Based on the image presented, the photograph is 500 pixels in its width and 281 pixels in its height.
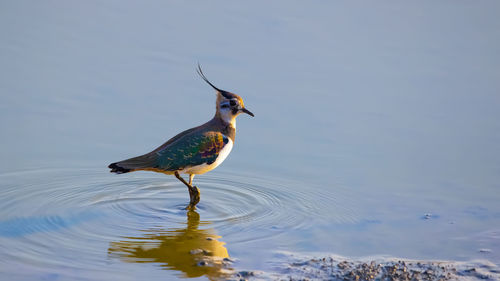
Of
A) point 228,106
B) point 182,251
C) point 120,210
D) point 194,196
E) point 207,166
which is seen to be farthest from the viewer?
point 228,106

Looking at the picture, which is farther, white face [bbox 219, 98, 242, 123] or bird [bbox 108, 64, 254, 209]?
white face [bbox 219, 98, 242, 123]

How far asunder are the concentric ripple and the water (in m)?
0.03

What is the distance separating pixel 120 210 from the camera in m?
8.19

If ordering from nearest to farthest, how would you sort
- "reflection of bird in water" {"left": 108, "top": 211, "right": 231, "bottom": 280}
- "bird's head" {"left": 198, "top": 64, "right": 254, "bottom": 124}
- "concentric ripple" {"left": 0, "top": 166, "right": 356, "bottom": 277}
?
"reflection of bird in water" {"left": 108, "top": 211, "right": 231, "bottom": 280}, "concentric ripple" {"left": 0, "top": 166, "right": 356, "bottom": 277}, "bird's head" {"left": 198, "top": 64, "right": 254, "bottom": 124}

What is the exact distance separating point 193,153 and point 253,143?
5.21 feet

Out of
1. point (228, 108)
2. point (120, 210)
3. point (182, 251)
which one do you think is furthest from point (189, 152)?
point (182, 251)

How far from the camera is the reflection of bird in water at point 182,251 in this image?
267 inches

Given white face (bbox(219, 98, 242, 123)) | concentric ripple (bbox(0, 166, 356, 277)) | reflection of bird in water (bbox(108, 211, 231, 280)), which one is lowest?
reflection of bird in water (bbox(108, 211, 231, 280))

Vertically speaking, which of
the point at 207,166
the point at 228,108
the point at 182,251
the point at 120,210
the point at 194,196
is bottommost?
the point at 182,251

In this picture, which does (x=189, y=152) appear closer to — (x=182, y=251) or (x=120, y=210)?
(x=120, y=210)

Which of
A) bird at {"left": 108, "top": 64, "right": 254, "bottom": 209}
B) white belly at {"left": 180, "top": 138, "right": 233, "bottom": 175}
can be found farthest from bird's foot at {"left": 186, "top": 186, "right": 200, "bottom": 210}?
white belly at {"left": 180, "top": 138, "right": 233, "bottom": 175}

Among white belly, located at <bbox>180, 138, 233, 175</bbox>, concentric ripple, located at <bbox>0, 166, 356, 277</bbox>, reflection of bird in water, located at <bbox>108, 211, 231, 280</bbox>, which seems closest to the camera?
reflection of bird in water, located at <bbox>108, 211, 231, 280</bbox>

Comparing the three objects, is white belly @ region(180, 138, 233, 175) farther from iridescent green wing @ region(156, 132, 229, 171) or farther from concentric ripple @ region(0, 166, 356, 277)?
concentric ripple @ region(0, 166, 356, 277)

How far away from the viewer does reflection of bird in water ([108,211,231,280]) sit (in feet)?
22.2
